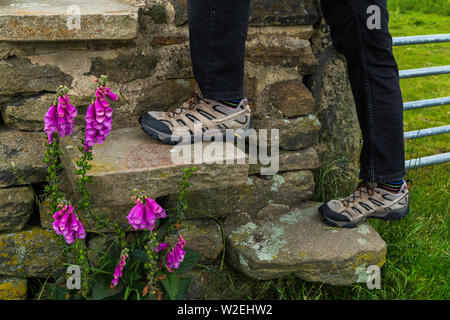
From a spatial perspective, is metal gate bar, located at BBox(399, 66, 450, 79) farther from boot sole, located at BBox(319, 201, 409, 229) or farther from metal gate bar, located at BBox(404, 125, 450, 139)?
boot sole, located at BBox(319, 201, 409, 229)

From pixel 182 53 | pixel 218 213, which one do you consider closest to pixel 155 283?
pixel 218 213

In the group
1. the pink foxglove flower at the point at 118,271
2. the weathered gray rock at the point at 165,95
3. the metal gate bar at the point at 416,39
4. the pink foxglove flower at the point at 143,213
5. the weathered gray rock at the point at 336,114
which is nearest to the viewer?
the pink foxglove flower at the point at 143,213

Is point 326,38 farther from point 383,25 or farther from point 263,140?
point 263,140

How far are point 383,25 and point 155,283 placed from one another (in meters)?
1.22

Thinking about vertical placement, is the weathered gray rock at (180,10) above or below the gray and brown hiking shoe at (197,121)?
above

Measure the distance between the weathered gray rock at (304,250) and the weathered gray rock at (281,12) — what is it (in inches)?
32.2

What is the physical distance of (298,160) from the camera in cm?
204

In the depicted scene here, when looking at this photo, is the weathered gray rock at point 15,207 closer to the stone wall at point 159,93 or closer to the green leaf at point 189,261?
the stone wall at point 159,93

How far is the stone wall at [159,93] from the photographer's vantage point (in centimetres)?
165

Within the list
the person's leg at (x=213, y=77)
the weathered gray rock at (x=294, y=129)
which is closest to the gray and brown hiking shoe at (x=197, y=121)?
the person's leg at (x=213, y=77)

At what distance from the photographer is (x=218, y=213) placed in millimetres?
1938

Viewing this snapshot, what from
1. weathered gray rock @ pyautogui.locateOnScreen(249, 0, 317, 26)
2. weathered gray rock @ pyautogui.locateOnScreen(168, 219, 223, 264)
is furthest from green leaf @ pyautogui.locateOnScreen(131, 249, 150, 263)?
weathered gray rock @ pyautogui.locateOnScreen(249, 0, 317, 26)

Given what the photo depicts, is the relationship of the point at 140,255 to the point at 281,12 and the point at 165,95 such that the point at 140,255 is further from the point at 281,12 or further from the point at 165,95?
the point at 281,12

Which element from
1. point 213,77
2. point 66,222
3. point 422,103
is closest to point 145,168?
point 66,222
